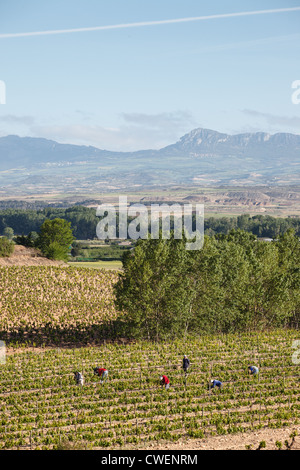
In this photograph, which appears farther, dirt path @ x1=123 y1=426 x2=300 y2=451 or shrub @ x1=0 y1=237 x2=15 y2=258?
shrub @ x1=0 y1=237 x2=15 y2=258

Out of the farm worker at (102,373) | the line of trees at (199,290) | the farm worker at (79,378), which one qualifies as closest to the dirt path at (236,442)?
the farm worker at (79,378)

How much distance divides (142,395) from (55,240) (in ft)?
200

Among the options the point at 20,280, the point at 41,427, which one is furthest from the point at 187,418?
the point at 20,280

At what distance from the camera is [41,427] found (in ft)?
84.1

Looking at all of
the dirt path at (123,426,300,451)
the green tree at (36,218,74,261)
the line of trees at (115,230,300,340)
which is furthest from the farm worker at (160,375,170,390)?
the green tree at (36,218,74,261)

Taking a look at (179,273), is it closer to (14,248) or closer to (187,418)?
(187,418)

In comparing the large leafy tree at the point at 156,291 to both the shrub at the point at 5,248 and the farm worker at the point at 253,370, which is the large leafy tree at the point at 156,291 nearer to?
the farm worker at the point at 253,370

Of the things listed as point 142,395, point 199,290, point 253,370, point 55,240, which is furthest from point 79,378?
point 55,240

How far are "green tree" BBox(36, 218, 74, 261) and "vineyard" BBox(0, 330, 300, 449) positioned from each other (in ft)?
151

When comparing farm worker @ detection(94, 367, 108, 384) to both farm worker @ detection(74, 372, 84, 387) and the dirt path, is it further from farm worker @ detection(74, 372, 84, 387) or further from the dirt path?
the dirt path

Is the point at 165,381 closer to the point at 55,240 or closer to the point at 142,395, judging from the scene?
the point at 142,395

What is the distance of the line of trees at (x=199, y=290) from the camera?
46906 mm

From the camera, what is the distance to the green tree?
85875 mm

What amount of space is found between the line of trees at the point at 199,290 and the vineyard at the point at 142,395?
232 inches
